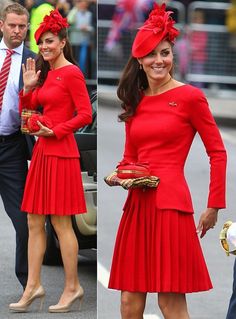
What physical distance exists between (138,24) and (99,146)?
0.77 meters

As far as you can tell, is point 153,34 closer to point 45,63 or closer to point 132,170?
point 132,170

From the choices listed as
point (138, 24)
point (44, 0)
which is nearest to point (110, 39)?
point (138, 24)

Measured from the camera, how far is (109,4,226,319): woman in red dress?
501cm

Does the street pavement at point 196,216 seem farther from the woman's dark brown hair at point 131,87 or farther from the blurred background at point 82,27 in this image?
the blurred background at point 82,27

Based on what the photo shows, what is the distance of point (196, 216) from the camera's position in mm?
7223

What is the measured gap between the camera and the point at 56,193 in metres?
6.84

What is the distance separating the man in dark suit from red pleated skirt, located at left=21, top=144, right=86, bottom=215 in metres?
0.38

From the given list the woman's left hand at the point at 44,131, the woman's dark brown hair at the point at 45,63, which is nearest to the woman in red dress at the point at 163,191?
the woman's left hand at the point at 44,131

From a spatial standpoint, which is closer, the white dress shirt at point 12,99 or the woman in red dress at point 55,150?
the woman in red dress at point 55,150

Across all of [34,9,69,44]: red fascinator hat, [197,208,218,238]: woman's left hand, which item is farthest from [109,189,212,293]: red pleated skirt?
[34,9,69,44]: red fascinator hat

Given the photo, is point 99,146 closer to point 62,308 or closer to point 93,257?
point 62,308

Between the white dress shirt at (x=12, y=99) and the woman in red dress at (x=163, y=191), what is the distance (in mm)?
2107

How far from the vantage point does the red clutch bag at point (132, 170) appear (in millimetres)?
4995

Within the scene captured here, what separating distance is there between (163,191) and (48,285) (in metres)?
3.15
